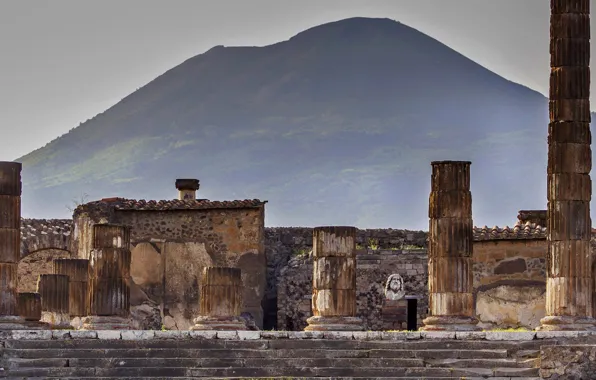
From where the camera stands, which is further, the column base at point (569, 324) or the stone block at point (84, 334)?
the column base at point (569, 324)

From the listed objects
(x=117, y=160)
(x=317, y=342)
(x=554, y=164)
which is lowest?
(x=317, y=342)

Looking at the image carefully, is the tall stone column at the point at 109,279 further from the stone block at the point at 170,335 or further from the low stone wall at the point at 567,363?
the low stone wall at the point at 567,363

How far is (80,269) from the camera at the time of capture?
1524 inches

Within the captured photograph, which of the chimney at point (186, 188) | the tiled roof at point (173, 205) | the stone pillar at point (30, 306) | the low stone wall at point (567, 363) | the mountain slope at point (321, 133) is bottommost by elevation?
the low stone wall at point (567, 363)

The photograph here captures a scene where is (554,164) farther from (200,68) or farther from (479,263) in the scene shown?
(200,68)

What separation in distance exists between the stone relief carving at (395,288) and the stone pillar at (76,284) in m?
8.23

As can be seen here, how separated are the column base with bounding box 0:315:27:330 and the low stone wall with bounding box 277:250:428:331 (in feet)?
32.3

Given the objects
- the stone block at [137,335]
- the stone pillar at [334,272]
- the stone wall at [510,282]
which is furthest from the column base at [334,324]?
the stone wall at [510,282]

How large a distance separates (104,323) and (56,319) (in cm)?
281

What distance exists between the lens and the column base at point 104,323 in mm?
35625

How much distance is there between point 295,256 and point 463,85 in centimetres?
8739

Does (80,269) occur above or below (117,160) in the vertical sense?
below

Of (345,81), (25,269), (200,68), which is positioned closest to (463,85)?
(345,81)

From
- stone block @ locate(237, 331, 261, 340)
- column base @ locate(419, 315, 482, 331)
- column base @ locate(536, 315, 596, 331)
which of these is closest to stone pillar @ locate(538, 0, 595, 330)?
column base @ locate(536, 315, 596, 331)
